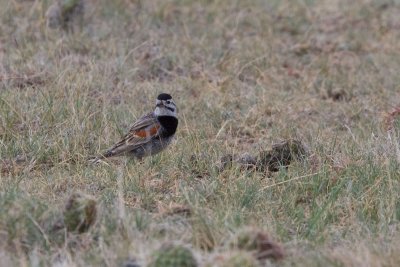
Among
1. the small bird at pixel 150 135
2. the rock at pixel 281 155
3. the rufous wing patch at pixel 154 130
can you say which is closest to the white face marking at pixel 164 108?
the small bird at pixel 150 135

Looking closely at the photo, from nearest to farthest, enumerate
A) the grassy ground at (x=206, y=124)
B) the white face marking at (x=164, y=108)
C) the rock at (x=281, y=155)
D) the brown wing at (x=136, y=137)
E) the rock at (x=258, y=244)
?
the rock at (x=258, y=244)
the grassy ground at (x=206, y=124)
the rock at (x=281, y=155)
the brown wing at (x=136, y=137)
the white face marking at (x=164, y=108)

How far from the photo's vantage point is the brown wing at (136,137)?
7512 millimetres

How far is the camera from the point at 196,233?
17.7ft

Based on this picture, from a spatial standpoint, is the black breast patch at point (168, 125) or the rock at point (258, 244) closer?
the rock at point (258, 244)

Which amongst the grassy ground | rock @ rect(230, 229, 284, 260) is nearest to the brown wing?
the grassy ground

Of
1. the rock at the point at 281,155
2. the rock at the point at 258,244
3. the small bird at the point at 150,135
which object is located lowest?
the rock at the point at 281,155

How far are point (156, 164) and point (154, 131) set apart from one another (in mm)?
420

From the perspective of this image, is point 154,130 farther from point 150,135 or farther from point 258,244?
point 258,244

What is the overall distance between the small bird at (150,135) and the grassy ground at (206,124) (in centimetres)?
12

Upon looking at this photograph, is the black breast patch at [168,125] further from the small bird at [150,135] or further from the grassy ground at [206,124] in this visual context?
the grassy ground at [206,124]

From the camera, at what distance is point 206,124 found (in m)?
8.66

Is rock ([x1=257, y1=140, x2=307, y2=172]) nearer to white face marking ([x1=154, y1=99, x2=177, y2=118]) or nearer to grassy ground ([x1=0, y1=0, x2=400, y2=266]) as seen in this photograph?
grassy ground ([x1=0, y1=0, x2=400, y2=266])

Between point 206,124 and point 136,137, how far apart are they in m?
1.21

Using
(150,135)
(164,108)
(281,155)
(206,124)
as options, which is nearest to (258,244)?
(281,155)
